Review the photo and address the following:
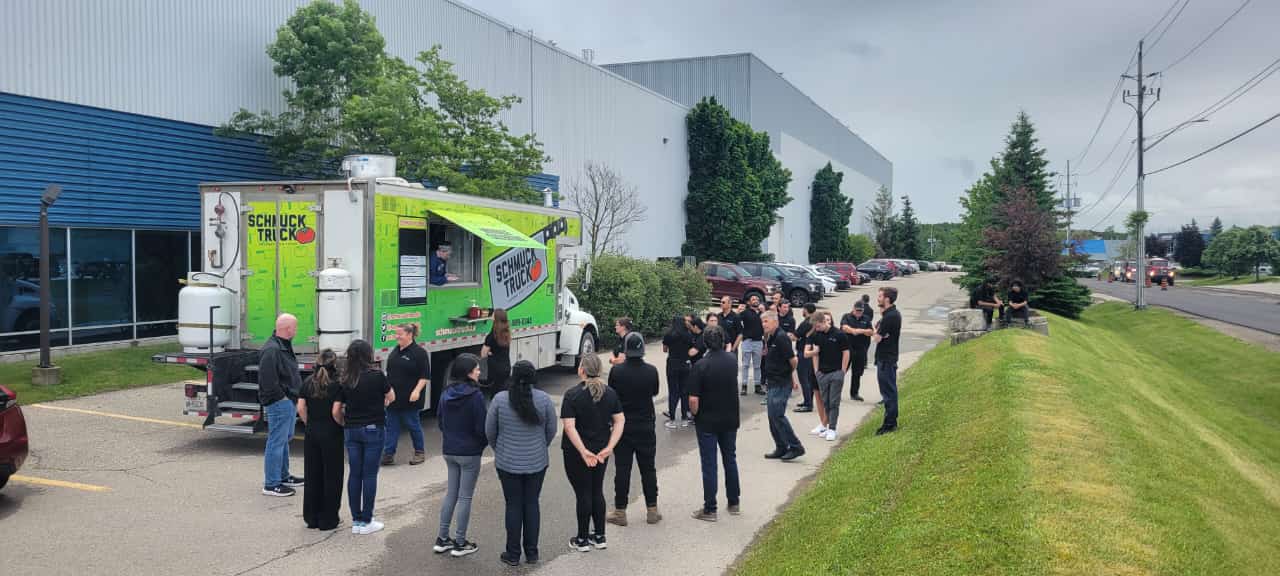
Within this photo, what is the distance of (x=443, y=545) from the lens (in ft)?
21.8

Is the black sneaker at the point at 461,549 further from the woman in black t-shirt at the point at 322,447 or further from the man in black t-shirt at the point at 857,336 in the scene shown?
the man in black t-shirt at the point at 857,336

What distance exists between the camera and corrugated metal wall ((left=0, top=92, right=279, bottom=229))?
16062 millimetres

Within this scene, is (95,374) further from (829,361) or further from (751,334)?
(829,361)

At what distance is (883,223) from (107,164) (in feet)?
304

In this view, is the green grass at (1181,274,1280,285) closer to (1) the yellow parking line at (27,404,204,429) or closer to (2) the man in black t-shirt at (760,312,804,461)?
(2) the man in black t-shirt at (760,312,804,461)

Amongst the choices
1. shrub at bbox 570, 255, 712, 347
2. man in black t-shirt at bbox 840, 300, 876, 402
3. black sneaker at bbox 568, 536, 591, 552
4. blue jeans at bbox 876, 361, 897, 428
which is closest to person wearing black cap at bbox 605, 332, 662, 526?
black sneaker at bbox 568, 536, 591, 552

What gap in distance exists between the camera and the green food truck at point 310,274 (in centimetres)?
995

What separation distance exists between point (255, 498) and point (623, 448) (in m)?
3.73

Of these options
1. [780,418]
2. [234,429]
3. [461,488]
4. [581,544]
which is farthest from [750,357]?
[461,488]

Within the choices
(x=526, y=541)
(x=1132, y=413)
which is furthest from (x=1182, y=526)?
(x=1132, y=413)

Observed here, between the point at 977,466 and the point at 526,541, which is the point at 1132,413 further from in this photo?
the point at 526,541

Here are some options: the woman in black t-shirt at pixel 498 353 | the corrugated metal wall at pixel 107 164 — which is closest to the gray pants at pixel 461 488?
the woman in black t-shirt at pixel 498 353

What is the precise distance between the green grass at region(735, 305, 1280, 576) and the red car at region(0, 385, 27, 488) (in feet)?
21.1

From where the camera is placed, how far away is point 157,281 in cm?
1906
